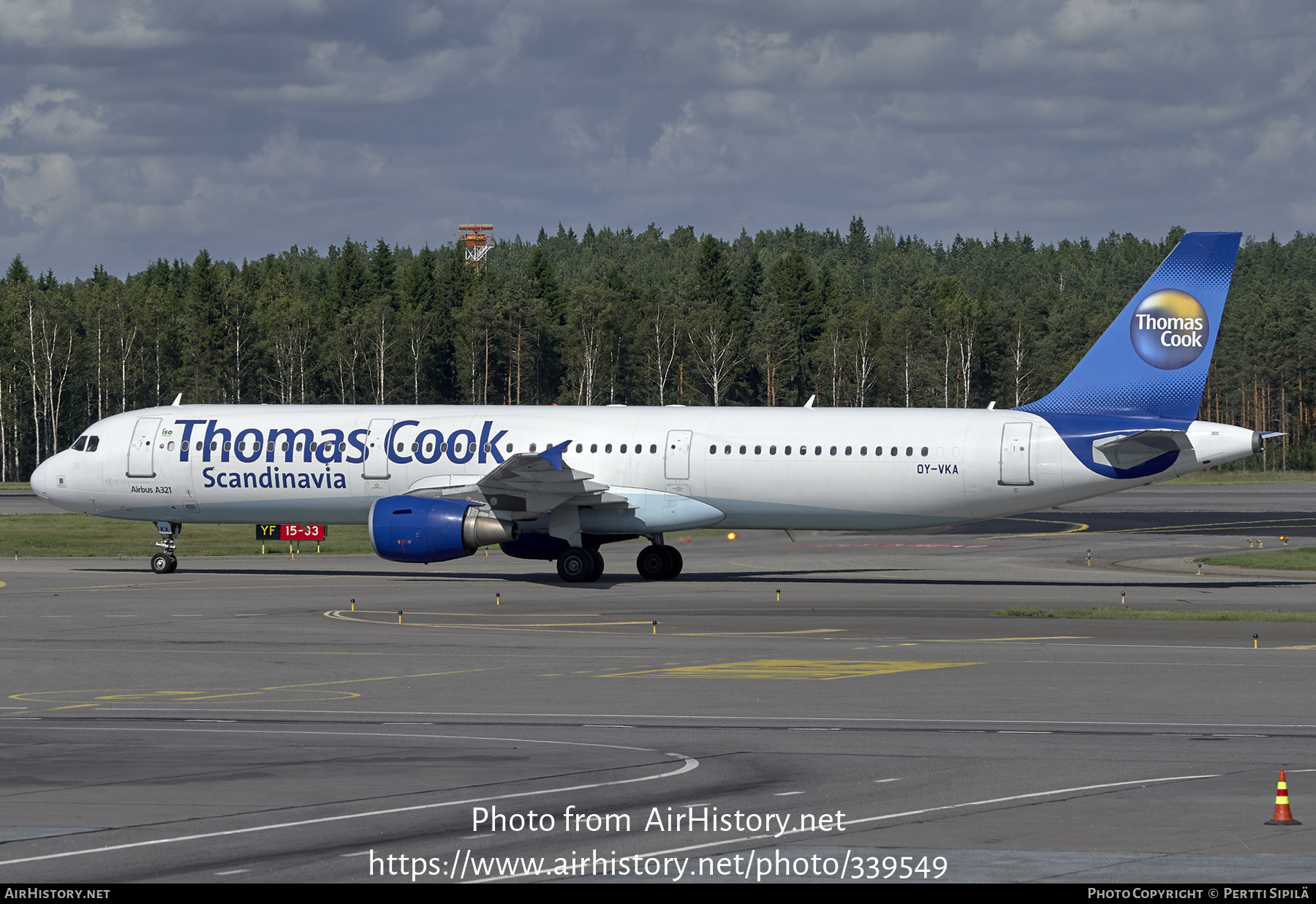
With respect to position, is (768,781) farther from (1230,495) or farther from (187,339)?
(187,339)

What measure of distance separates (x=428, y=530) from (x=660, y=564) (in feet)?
22.7

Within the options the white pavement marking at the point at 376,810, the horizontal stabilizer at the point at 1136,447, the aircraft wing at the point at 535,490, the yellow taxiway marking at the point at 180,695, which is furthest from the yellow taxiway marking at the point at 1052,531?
the white pavement marking at the point at 376,810

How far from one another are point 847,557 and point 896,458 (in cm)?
1150

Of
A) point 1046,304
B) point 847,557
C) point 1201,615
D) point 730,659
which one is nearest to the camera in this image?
point 730,659

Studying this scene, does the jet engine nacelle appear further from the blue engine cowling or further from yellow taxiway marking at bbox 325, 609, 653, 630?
yellow taxiway marking at bbox 325, 609, 653, 630

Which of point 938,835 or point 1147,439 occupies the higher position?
point 1147,439

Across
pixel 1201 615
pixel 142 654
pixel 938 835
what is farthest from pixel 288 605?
pixel 938 835

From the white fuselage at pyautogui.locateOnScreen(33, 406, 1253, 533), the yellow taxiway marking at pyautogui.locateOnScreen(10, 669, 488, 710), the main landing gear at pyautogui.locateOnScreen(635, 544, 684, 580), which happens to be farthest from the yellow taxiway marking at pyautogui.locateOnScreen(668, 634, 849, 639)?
the main landing gear at pyautogui.locateOnScreen(635, 544, 684, 580)

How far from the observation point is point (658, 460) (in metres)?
39.7

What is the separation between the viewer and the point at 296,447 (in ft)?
135

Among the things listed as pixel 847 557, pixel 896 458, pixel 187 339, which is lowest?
pixel 847 557

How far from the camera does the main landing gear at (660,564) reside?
41.1m

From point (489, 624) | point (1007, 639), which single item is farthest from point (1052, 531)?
point (489, 624)

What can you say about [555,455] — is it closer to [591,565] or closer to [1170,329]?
[591,565]
